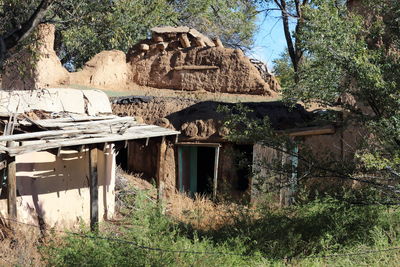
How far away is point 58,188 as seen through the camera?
40.2 feet

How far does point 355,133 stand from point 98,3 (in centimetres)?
682

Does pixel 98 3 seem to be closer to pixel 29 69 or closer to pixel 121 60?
pixel 29 69

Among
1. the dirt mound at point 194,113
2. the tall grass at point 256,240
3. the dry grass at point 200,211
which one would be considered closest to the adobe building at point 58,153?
the tall grass at point 256,240

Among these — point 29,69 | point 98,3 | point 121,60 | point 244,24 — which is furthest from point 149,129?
point 244,24

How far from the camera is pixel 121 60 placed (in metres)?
19.1

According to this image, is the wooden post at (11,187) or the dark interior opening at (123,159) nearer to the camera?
the wooden post at (11,187)

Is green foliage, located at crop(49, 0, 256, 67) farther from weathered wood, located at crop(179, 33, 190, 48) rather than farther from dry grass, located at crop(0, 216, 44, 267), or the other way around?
dry grass, located at crop(0, 216, 44, 267)

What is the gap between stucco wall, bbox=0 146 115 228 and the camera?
37.7ft

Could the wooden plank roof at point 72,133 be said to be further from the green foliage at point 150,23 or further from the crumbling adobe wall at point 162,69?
the crumbling adobe wall at point 162,69

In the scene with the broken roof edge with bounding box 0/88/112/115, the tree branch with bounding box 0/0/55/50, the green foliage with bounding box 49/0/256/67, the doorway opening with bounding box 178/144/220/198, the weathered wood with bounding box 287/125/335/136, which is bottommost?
the doorway opening with bounding box 178/144/220/198

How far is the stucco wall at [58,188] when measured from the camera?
37.7 ft

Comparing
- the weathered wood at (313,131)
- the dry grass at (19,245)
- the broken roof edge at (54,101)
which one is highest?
the broken roof edge at (54,101)

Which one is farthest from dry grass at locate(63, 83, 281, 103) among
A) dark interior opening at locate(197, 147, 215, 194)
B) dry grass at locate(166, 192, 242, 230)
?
dry grass at locate(166, 192, 242, 230)

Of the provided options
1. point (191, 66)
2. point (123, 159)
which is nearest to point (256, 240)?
point (123, 159)
